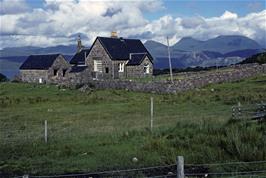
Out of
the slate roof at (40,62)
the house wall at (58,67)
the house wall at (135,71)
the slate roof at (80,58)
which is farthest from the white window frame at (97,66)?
the slate roof at (40,62)

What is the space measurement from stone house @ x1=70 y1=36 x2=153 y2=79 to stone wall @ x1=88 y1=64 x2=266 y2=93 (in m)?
10.8

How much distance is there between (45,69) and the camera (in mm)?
73938

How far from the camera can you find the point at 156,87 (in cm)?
5003

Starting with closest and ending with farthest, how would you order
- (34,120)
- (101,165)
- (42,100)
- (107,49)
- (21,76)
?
(101,165)
(34,120)
(42,100)
(107,49)
(21,76)

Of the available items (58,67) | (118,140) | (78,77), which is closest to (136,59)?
(78,77)

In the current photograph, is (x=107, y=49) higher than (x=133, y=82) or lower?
higher

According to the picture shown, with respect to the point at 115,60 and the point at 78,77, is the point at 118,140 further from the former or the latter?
the point at 115,60

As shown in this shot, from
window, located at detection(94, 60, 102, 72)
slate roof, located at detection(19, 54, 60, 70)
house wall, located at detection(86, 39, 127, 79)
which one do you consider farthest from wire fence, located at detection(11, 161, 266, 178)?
slate roof, located at detection(19, 54, 60, 70)

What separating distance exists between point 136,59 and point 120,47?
303 centimetres

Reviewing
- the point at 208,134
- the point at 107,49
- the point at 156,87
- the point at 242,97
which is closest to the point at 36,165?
the point at 208,134

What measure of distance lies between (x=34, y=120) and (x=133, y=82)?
22.8 meters

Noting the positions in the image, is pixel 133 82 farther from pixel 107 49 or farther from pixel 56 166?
pixel 56 166

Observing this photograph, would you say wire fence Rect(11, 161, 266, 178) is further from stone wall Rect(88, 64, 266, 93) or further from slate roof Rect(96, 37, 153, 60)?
slate roof Rect(96, 37, 153, 60)

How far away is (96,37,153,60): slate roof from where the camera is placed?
6938 cm
